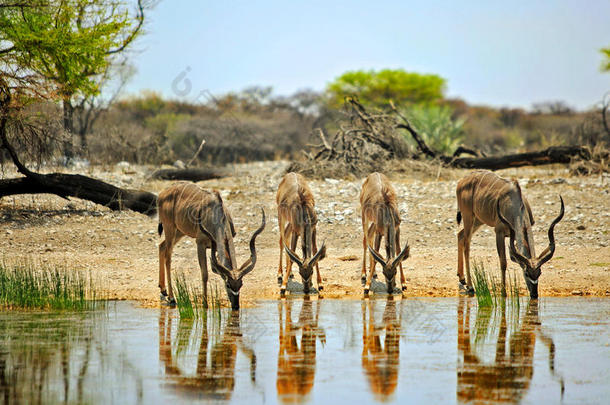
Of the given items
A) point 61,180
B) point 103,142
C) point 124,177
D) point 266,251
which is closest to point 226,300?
point 266,251

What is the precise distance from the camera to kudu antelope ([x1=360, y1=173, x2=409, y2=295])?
385 inches

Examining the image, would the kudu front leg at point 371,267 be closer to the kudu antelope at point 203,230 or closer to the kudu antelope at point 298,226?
the kudu antelope at point 298,226

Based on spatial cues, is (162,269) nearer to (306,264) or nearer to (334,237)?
(306,264)

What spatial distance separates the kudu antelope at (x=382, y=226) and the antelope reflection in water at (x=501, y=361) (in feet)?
4.69

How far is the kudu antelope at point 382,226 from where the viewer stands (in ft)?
32.1

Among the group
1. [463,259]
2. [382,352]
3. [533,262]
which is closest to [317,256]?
[463,259]

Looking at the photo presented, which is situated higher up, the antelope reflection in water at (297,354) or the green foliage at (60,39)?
the green foliage at (60,39)

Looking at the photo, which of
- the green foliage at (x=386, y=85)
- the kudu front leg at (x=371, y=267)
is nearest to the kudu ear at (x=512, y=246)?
the kudu front leg at (x=371, y=267)

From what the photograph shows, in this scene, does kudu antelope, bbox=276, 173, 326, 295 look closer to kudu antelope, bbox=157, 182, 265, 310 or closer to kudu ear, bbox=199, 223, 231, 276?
kudu antelope, bbox=157, 182, 265, 310

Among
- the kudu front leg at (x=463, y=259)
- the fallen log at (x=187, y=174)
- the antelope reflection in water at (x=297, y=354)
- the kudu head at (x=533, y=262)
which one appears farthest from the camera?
the fallen log at (x=187, y=174)

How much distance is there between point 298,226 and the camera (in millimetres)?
10422

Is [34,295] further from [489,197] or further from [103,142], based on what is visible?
[103,142]

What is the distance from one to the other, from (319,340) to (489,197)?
391cm

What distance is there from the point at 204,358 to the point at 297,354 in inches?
28.8
